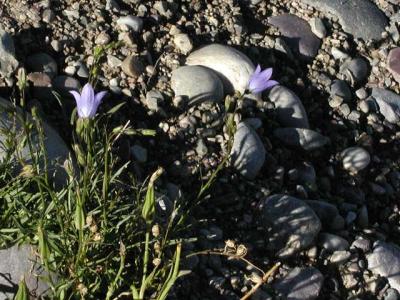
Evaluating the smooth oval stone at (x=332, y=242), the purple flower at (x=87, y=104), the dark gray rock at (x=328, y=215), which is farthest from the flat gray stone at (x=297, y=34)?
the purple flower at (x=87, y=104)

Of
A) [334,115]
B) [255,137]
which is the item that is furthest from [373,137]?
[255,137]

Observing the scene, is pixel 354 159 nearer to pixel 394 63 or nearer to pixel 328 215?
pixel 328 215

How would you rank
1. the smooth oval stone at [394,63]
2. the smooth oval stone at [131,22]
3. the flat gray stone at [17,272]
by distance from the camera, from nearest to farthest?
the flat gray stone at [17,272] → the smooth oval stone at [131,22] → the smooth oval stone at [394,63]

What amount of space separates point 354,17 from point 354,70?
0.37 metres

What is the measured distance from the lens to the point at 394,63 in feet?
14.0

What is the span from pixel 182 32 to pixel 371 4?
117cm

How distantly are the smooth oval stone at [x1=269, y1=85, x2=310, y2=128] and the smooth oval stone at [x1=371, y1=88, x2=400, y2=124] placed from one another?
1.61 ft

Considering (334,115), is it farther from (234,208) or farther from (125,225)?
(125,225)

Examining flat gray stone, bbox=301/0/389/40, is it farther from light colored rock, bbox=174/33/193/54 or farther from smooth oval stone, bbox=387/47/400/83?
light colored rock, bbox=174/33/193/54

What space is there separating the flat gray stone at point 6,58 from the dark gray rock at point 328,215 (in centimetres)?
138

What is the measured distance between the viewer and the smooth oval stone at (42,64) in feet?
11.6

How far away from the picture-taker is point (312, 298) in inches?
124

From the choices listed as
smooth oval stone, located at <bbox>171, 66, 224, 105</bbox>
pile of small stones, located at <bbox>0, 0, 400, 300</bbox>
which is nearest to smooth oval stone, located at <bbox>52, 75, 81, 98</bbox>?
pile of small stones, located at <bbox>0, 0, 400, 300</bbox>

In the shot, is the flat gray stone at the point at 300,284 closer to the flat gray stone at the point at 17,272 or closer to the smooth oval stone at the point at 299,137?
the smooth oval stone at the point at 299,137
